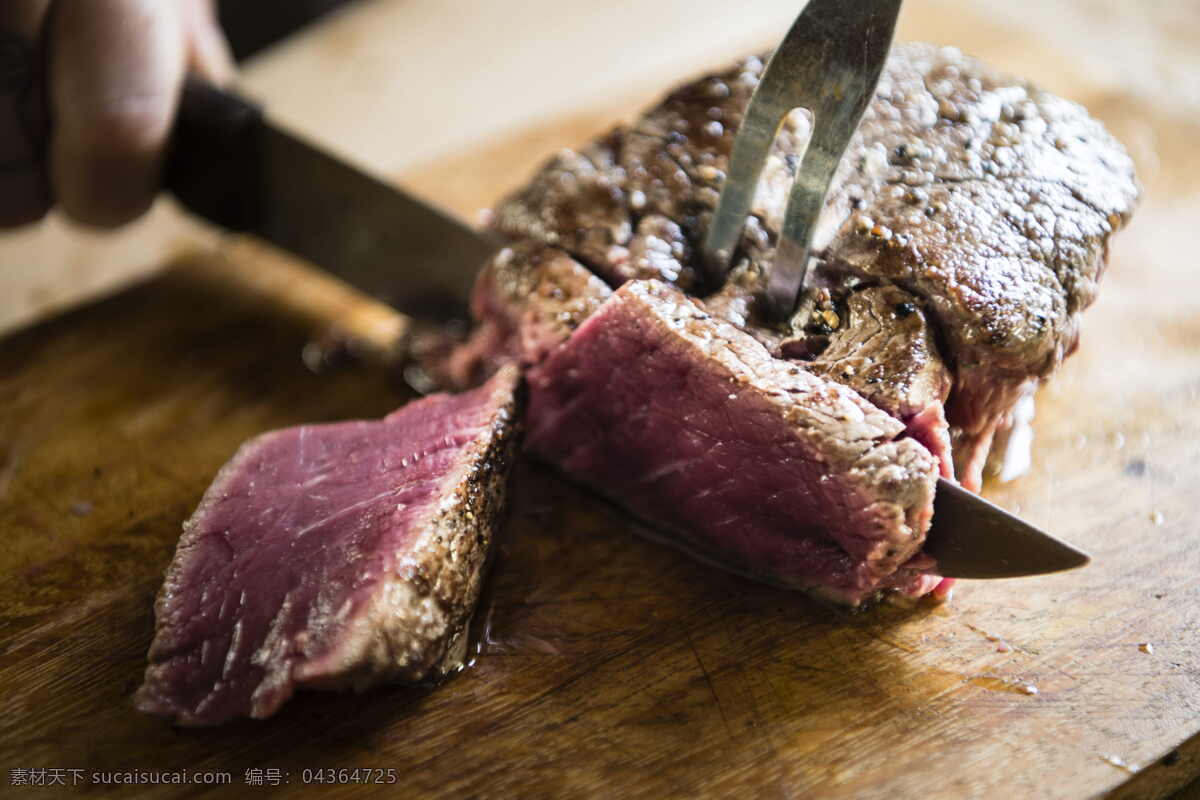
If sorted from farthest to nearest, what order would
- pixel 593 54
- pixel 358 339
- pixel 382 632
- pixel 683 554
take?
pixel 593 54, pixel 358 339, pixel 683 554, pixel 382 632

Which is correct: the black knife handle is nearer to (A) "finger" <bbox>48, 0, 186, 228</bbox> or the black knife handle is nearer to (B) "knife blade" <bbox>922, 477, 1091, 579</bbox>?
(A) "finger" <bbox>48, 0, 186, 228</bbox>

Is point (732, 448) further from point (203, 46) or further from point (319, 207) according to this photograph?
point (203, 46)

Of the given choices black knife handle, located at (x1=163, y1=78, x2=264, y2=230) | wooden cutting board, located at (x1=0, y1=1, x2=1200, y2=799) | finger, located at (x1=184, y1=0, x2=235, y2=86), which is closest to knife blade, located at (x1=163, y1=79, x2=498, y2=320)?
black knife handle, located at (x1=163, y1=78, x2=264, y2=230)

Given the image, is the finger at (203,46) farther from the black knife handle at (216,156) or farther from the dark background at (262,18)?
the dark background at (262,18)

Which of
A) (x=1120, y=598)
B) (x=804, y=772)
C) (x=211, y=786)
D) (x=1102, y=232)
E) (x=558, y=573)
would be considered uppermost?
(x=1102, y=232)

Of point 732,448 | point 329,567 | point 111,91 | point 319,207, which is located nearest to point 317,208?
point 319,207

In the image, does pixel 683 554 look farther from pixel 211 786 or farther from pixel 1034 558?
pixel 211 786

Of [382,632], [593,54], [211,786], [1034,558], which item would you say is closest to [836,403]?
[1034,558]
